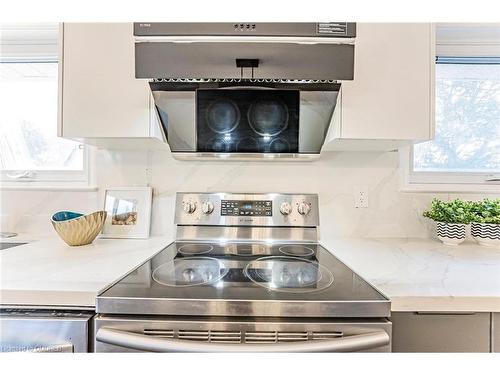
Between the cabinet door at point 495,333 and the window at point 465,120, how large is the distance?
875 mm

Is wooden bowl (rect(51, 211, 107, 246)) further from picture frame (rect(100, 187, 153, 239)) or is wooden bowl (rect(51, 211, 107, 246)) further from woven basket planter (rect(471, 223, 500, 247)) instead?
woven basket planter (rect(471, 223, 500, 247))

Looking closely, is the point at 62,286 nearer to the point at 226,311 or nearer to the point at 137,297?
the point at 137,297

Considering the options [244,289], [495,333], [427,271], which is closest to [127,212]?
[244,289]

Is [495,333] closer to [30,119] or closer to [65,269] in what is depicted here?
[65,269]

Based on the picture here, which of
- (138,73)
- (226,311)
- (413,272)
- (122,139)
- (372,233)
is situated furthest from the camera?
(372,233)

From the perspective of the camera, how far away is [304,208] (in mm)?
1355

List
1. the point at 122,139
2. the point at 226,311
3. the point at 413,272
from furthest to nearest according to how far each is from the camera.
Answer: the point at 122,139 → the point at 413,272 → the point at 226,311

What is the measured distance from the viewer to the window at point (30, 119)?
5.10ft

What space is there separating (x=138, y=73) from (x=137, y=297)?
2.44 ft

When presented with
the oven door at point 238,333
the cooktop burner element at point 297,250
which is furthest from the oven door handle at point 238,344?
the cooktop burner element at point 297,250

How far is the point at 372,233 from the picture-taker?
4.76ft

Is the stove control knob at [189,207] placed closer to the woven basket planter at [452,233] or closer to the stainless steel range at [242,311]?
the stainless steel range at [242,311]

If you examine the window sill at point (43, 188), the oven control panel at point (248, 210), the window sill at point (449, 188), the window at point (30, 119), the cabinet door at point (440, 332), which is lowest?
the cabinet door at point (440, 332)
